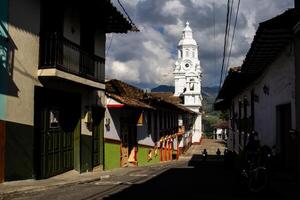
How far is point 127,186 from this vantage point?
11445 mm

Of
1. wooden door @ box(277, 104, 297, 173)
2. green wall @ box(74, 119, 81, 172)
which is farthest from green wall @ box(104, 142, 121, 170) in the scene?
wooden door @ box(277, 104, 297, 173)

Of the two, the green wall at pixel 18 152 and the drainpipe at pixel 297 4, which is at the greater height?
the drainpipe at pixel 297 4

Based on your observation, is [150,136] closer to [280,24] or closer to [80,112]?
[80,112]

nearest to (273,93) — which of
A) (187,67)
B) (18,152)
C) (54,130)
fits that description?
(54,130)

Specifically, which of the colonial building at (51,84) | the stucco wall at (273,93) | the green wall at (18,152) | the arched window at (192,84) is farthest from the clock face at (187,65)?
the green wall at (18,152)

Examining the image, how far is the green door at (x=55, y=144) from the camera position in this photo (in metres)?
12.8

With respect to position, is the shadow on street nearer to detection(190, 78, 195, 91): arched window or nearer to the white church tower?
the white church tower

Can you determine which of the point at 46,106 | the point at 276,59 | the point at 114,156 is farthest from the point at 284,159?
the point at 114,156

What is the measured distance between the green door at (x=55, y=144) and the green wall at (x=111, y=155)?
383cm

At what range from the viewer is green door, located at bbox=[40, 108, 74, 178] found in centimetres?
1285

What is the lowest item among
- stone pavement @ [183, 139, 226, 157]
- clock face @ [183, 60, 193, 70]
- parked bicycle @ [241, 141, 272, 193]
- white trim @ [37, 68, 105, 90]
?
stone pavement @ [183, 139, 226, 157]

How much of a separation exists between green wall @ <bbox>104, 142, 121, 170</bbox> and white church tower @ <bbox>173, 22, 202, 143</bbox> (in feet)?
198

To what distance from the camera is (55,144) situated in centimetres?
1366

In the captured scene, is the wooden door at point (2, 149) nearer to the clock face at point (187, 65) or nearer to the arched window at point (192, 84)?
the arched window at point (192, 84)
